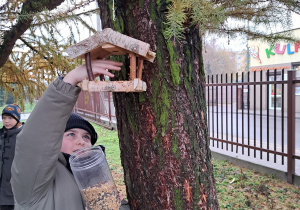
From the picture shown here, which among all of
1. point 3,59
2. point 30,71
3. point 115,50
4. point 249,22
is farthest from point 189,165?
point 30,71

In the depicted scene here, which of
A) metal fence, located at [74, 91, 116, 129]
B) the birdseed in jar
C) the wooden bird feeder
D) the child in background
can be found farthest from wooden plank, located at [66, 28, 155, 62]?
metal fence, located at [74, 91, 116, 129]

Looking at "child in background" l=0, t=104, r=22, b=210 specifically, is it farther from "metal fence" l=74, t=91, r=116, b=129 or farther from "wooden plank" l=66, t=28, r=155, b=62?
"metal fence" l=74, t=91, r=116, b=129

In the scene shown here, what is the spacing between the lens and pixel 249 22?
162 cm

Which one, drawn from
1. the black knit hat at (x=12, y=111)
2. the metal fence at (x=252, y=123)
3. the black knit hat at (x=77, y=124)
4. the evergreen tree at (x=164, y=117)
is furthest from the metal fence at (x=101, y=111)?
the evergreen tree at (x=164, y=117)

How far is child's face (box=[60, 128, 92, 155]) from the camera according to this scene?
1.41 meters

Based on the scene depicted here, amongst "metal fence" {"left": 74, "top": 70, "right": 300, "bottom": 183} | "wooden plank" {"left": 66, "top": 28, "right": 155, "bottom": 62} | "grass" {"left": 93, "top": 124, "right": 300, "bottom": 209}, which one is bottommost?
"grass" {"left": 93, "top": 124, "right": 300, "bottom": 209}

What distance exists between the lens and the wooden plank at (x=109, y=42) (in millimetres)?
960

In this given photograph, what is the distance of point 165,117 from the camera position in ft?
3.85

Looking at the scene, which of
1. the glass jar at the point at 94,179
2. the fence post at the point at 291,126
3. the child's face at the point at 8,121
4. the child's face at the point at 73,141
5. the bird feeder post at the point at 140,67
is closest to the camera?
the bird feeder post at the point at 140,67

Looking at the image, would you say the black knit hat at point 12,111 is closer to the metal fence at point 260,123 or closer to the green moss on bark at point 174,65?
the green moss on bark at point 174,65

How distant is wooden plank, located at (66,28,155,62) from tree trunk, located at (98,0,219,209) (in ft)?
0.60

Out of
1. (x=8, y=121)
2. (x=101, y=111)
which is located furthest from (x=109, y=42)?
(x=101, y=111)

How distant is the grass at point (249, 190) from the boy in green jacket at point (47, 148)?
3.12m

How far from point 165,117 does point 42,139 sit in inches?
21.5
